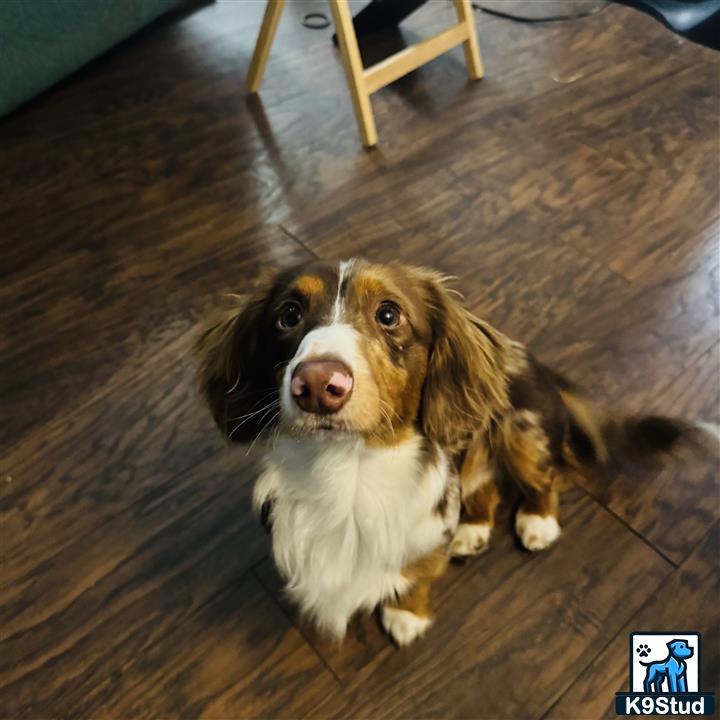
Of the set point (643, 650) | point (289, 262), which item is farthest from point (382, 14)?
point (643, 650)

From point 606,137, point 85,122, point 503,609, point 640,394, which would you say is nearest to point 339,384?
point 503,609

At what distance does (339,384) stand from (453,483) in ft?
1.59

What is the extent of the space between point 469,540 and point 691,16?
179 centimetres

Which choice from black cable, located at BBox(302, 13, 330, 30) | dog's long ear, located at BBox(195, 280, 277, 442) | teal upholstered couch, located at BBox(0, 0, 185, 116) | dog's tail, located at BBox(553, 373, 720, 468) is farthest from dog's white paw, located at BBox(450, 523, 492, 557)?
black cable, located at BBox(302, 13, 330, 30)

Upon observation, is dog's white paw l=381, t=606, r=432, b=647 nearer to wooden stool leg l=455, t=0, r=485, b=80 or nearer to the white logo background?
the white logo background

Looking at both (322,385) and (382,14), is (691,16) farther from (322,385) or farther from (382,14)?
(322,385)

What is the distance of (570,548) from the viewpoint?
149 cm

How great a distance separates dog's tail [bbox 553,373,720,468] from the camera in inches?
54.5

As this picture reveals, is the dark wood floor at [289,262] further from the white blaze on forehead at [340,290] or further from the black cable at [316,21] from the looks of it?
the white blaze on forehead at [340,290]

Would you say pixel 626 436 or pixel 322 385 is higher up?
pixel 322 385

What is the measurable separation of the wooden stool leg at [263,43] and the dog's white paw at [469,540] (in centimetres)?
207

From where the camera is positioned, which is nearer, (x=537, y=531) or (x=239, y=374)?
(x=239, y=374)

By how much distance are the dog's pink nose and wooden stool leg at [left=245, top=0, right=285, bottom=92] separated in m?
2.12

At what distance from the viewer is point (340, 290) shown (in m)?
1.08
